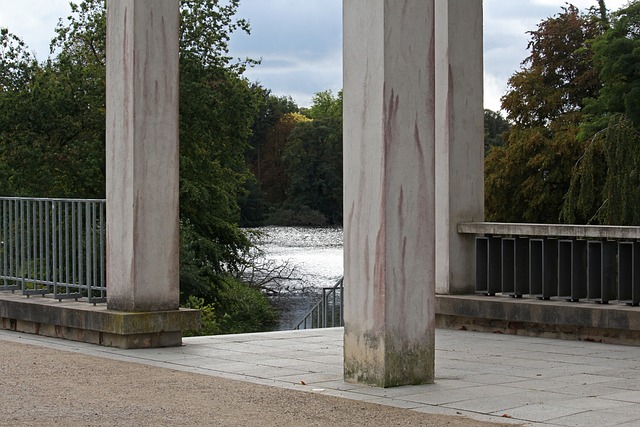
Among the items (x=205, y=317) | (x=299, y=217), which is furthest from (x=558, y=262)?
(x=299, y=217)

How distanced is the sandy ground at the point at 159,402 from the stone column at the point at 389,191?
2.74ft

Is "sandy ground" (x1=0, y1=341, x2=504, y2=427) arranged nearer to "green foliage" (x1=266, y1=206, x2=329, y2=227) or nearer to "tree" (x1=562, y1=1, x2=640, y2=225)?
"tree" (x1=562, y1=1, x2=640, y2=225)

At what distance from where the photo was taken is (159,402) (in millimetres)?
7758

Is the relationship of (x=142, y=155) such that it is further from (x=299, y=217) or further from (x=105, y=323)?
(x=299, y=217)

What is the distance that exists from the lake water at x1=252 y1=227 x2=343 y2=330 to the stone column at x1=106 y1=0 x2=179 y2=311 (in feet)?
69.6

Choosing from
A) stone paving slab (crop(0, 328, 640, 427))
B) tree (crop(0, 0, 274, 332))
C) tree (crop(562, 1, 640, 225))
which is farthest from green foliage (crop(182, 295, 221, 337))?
stone paving slab (crop(0, 328, 640, 427))

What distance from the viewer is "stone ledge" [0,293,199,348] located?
432 inches

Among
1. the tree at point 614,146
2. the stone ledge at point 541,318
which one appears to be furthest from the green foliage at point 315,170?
the stone ledge at point 541,318

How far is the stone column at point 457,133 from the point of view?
42.6 ft

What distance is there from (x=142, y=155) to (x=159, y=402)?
12.9ft

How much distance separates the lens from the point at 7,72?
33.1 meters

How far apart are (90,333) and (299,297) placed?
29.7 metres

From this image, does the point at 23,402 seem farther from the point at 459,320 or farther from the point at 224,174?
the point at 224,174

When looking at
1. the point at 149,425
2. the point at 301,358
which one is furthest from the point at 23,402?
the point at 301,358
